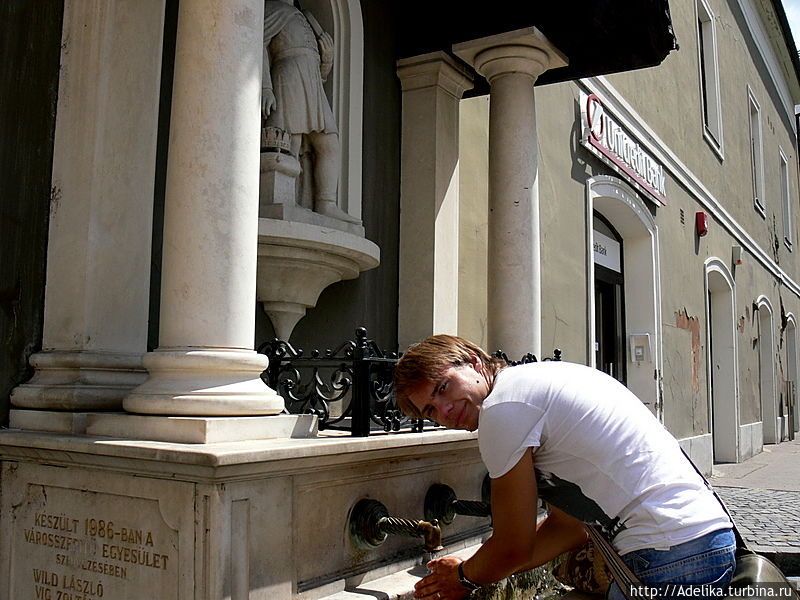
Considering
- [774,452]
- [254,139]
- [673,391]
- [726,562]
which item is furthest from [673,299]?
[726,562]

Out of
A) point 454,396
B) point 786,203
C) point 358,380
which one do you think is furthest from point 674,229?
point 786,203

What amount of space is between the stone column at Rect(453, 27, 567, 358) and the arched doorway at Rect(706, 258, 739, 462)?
922cm

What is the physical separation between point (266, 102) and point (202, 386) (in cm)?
211

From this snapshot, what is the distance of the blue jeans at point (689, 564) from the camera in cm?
195

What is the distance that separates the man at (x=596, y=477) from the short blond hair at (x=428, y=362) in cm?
14

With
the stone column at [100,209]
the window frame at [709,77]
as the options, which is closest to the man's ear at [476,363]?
the stone column at [100,209]

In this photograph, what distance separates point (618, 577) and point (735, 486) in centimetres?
899

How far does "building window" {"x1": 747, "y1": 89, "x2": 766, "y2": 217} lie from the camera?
18484 mm

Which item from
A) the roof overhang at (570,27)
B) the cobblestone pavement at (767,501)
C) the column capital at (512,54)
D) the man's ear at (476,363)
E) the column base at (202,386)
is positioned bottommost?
the cobblestone pavement at (767,501)

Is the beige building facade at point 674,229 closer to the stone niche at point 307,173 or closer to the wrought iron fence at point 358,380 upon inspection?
the stone niche at point 307,173

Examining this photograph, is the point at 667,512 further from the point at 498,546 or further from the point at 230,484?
the point at 230,484

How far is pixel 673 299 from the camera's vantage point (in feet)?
37.9

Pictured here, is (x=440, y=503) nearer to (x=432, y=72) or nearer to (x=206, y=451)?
(x=206, y=451)

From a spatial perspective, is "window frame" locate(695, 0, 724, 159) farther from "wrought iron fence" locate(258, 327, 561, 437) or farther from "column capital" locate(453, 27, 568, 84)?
"wrought iron fence" locate(258, 327, 561, 437)
